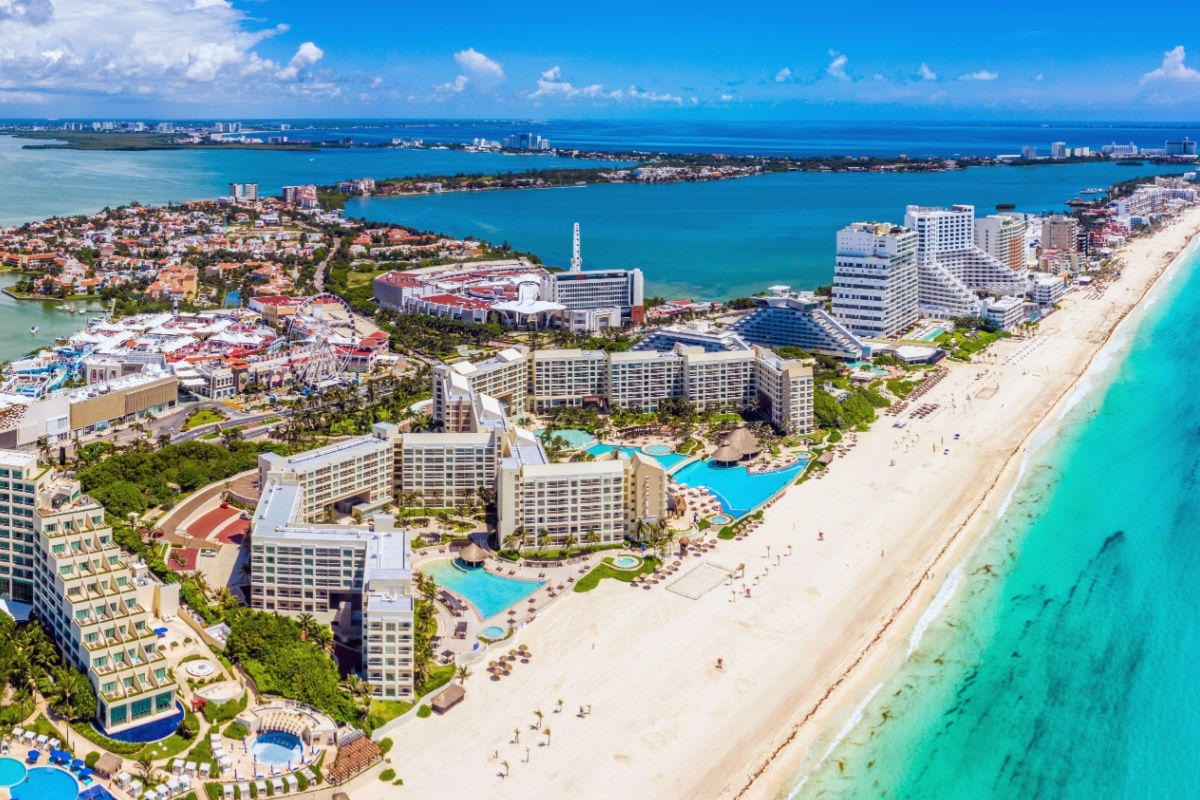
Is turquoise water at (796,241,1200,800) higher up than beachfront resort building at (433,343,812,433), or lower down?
lower down

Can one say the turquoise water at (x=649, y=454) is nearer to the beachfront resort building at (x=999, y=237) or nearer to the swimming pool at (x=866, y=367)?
the swimming pool at (x=866, y=367)

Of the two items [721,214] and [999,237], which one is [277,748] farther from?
[721,214]

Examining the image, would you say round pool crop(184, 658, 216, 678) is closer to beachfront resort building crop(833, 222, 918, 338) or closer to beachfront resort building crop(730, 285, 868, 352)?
beachfront resort building crop(730, 285, 868, 352)

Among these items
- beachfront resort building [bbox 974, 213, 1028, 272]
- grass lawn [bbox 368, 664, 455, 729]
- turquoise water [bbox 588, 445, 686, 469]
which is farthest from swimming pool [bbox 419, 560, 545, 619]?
beachfront resort building [bbox 974, 213, 1028, 272]

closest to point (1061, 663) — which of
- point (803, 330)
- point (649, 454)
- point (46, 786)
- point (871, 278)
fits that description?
point (649, 454)

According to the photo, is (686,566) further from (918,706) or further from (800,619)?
(918,706)
